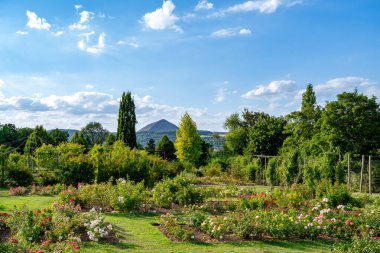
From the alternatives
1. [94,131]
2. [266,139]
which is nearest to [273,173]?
[266,139]

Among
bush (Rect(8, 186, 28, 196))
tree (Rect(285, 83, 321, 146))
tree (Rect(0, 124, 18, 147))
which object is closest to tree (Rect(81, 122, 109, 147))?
tree (Rect(0, 124, 18, 147))

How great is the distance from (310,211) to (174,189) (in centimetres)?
397

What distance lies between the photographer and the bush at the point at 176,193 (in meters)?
10.8

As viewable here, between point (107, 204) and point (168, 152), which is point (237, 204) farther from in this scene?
point (168, 152)

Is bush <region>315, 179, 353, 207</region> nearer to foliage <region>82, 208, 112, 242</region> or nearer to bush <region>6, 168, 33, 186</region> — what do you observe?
foliage <region>82, 208, 112, 242</region>

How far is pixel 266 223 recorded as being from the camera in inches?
296

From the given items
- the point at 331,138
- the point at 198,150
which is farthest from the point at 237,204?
the point at 198,150

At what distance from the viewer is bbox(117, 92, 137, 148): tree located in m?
35.2

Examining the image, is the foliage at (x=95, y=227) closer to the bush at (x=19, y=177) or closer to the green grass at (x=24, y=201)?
the green grass at (x=24, y=201)

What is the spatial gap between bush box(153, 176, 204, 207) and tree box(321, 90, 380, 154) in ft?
47.8

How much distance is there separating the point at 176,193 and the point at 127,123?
2541cm

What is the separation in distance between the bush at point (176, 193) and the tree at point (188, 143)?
19380 millimetres

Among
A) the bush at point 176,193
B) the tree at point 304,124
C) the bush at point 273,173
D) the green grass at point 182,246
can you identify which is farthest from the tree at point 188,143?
the green grass at point 182,246

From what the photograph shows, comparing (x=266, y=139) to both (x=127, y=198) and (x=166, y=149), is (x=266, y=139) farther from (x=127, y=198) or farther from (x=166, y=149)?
(x=127, y=198)
